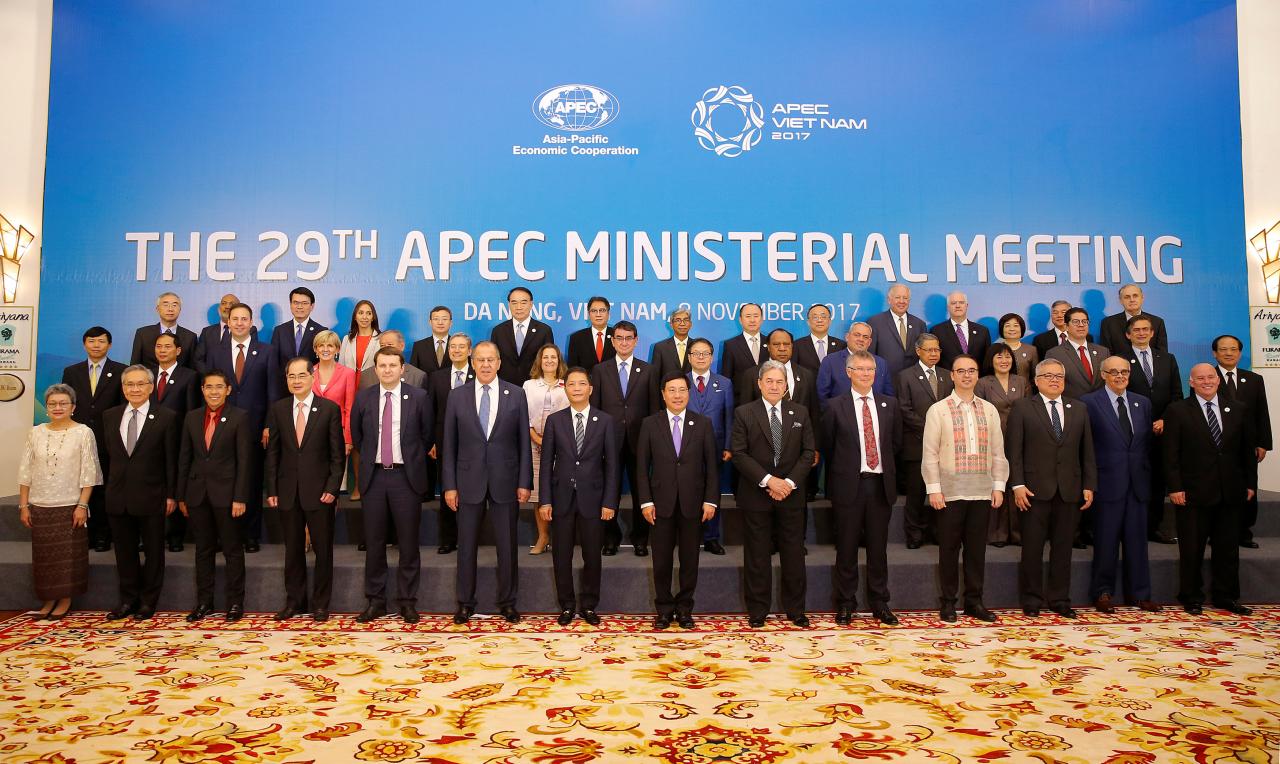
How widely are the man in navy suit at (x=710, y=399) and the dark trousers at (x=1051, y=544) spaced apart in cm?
190

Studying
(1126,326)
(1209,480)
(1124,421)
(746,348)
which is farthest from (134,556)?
(1126,326)

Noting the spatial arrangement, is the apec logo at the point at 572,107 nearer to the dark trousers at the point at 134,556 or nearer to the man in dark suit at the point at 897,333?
the man in dark suit at the point at 897,333

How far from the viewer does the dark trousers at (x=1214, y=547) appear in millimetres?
4691

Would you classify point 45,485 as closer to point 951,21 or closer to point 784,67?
point 784,67

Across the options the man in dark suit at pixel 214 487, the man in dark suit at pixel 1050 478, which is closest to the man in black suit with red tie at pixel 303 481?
the man in dark suit at pixel 214 487

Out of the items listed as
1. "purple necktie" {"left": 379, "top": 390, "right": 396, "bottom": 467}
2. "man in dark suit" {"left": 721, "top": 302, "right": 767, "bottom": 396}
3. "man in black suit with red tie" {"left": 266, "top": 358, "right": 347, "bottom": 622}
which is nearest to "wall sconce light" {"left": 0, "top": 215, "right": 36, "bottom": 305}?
"man in black suit with red tie" {"left": 266, "top": 358, "right": 347, "bottom": 622}

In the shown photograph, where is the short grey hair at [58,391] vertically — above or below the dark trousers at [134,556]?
above

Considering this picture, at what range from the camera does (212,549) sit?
15.2 feet

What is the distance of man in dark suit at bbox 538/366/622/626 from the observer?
450 cm

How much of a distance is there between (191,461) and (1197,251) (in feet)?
27.6

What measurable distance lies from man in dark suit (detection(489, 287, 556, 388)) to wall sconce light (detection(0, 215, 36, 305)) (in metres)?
4.36

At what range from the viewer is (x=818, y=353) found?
5.98 metres

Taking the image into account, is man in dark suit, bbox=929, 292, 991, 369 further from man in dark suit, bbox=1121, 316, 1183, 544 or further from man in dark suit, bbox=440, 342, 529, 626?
man in dark suit, bbox=440, 342, 529, 626

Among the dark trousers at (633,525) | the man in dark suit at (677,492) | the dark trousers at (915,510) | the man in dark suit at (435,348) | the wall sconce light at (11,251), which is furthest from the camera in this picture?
the wall sconce light at (11,251)
